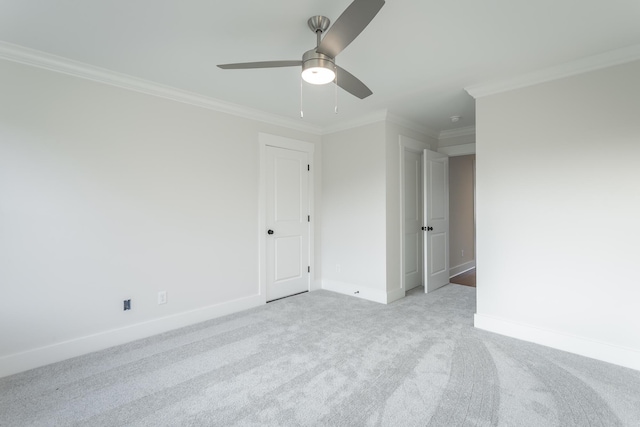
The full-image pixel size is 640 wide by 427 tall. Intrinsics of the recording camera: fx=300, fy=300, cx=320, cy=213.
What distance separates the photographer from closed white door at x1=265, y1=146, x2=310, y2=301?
12.7ft

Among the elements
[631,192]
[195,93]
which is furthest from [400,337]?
[195,93]

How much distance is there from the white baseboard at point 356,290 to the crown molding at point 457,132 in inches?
104

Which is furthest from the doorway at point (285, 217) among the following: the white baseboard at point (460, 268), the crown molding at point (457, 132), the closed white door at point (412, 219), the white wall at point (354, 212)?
the white baseboard at point (460, 268)

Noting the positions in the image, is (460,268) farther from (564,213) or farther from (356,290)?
(564,213)

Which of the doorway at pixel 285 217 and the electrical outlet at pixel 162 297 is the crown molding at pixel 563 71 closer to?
the doorway at pixel 285 217

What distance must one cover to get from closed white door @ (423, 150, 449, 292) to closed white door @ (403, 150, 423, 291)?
27cm

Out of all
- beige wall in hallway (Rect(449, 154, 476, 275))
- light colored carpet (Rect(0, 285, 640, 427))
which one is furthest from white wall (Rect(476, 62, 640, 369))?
beige wall in hallway (Rect(449, 154, 476, 275))

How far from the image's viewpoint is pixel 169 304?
9.82 ft

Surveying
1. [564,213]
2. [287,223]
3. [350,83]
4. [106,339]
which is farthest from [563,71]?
[106,339]

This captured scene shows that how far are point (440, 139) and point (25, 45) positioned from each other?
15.7 feet

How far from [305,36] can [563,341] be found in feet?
10.3

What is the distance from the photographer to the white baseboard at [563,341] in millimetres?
2249

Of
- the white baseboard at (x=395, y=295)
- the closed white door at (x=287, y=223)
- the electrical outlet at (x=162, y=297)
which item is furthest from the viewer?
the closed white door at (x=287, y=223)

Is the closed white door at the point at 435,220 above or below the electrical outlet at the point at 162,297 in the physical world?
above
